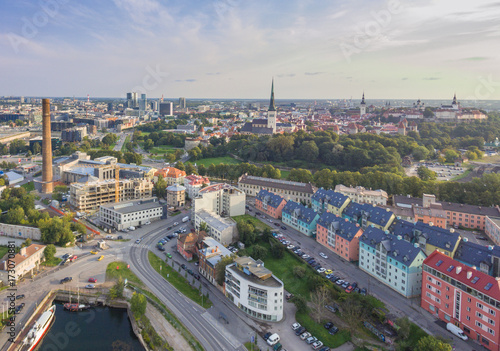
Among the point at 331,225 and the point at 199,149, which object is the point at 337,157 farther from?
the point at 331,225

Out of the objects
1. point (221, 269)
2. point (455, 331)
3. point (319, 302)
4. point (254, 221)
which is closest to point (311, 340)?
point (319, 302)

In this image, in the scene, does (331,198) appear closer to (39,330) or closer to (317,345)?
(317,345)

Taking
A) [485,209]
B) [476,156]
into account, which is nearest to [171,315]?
[485,209]

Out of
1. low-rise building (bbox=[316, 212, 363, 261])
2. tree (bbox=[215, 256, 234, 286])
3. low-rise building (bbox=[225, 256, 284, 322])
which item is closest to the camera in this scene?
low-rise building (bbox=[225, 256, 284, 322])

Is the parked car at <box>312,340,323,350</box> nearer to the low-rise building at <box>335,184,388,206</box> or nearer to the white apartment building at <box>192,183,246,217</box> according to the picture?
the white apartment building at <box>192,183,246,217</box>

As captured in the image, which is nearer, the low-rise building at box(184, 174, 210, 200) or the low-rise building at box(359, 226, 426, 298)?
the low-rise building at box(359, 226, 426, 298)

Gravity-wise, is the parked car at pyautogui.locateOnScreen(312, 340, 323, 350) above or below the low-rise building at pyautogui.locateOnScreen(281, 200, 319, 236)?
below

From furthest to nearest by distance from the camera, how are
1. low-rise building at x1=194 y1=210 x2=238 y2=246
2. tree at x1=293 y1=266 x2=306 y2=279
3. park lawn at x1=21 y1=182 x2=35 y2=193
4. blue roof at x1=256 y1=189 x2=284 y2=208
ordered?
park lawn at x1=21 y1=182 x2=35 y2=193
blue roof at x1=256 y1=189 x2=284 y2=208
low-rise building at x1=194 y1=210 x2=238 y2=246
tree at x1=293 y1=266 x2=306 y2=279

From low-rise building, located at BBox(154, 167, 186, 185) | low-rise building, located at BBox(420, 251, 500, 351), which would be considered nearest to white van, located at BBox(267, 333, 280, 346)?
low-rise building, located at BBox(420, 251, 500, 351)
